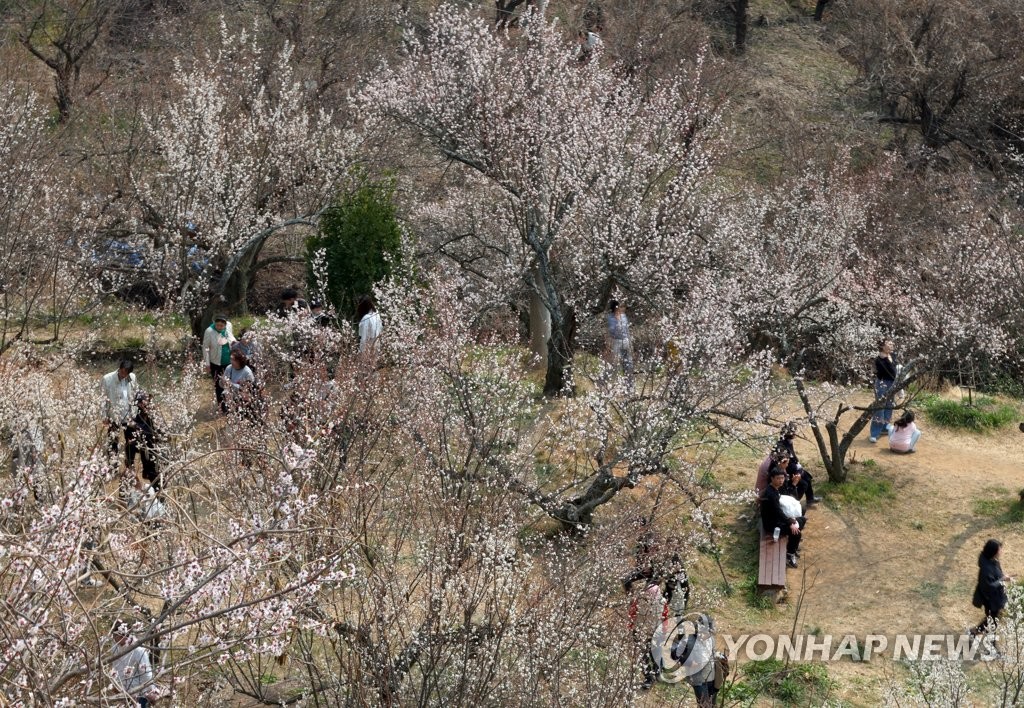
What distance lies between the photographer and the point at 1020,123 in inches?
1048

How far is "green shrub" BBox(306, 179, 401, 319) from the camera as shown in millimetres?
13836

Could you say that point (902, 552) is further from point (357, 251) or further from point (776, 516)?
point (357, 251)

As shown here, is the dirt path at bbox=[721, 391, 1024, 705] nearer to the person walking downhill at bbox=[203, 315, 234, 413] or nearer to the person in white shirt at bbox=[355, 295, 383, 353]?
the person in white shirt at bbox=[355, 295, 383, 353]

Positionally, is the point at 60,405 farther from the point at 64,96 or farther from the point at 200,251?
the point at 64,96

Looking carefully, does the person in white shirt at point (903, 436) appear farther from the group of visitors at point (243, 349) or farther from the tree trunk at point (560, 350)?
the group of visitors at point (243, 349)

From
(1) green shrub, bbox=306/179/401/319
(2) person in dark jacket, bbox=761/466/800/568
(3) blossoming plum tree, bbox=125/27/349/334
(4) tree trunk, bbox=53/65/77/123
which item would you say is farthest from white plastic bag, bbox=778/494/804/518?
(4) tree trunk, bbox=53/65/77/123

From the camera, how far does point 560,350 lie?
43.8 feet

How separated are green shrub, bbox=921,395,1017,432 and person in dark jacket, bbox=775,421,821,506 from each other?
3.03 m

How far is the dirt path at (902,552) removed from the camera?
1020 centimetres

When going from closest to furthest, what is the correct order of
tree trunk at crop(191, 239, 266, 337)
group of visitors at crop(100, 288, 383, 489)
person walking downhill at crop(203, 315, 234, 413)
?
1. group of visitors at crop(100, 288, 383, 489)
2. person walking downhill at crop(203, 315, 234, 413)
3. tree trunk at crop(191, 239, 266, 337)

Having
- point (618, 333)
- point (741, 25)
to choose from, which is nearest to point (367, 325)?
point (618, 333)

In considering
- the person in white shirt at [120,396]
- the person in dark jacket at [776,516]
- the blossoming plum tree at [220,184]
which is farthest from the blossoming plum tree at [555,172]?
the person in white shirt at [120,396]

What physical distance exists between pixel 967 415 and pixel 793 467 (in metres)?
3.86

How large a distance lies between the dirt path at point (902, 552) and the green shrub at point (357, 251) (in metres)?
5.39
